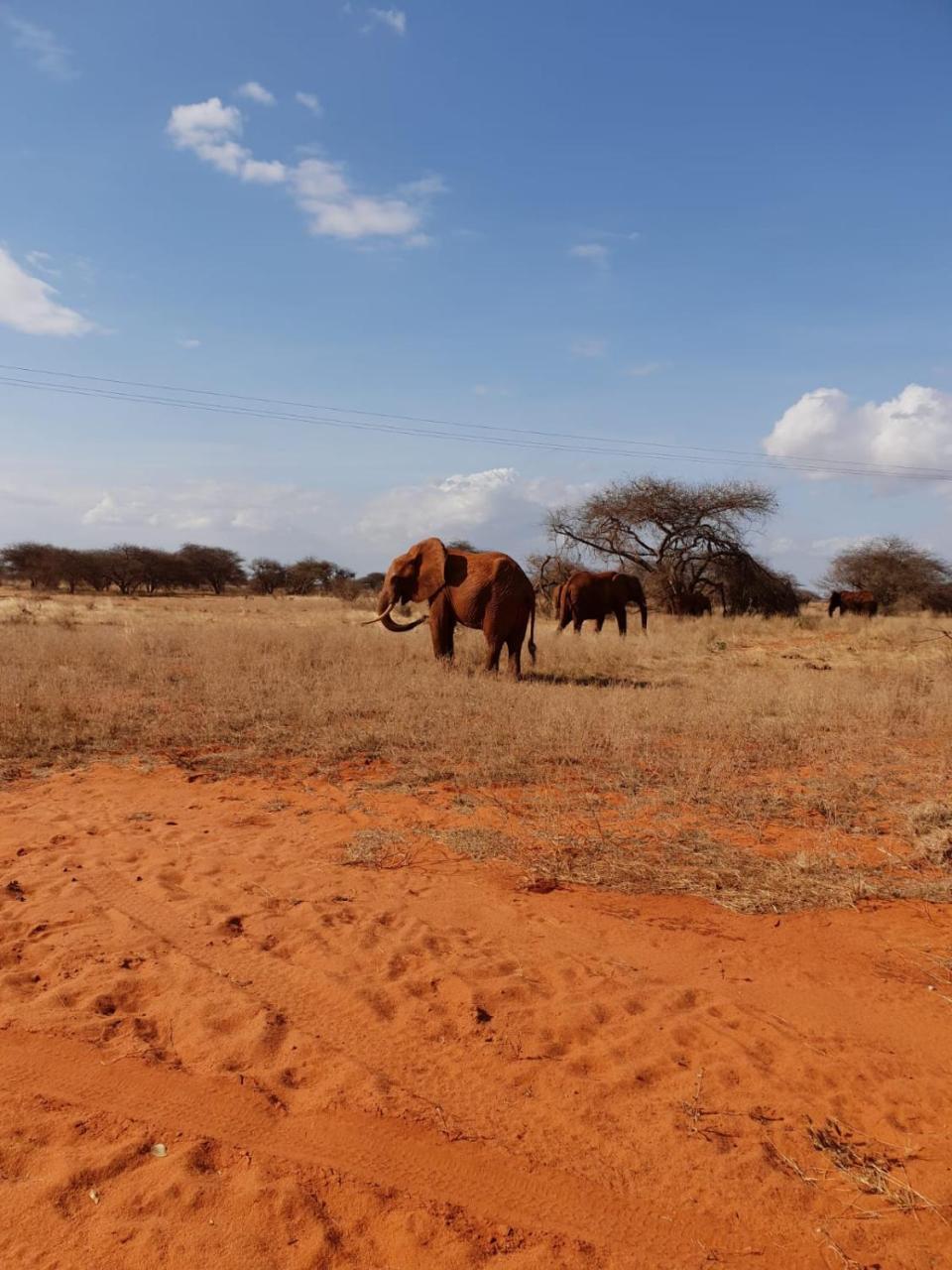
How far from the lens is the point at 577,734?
743 cm

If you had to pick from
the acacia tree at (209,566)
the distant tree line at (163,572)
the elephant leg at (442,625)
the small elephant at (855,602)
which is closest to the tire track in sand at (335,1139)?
the elephant leg at (442,625)

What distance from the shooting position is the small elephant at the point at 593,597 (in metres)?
18.5

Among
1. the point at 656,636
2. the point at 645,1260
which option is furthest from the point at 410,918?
the point at 656,636

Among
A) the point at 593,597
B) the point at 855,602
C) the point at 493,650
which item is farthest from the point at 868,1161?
the point at 855,602

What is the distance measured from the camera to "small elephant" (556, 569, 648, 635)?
1845 cm

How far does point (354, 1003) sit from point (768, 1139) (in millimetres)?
1625

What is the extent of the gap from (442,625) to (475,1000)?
8.81 meters

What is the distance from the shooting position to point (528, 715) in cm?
809

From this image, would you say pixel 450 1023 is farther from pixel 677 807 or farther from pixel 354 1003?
pixel 677 807

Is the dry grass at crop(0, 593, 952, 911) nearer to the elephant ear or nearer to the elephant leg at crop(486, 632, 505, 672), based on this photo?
the elephant leg at crop(486, 632, 505, 672)

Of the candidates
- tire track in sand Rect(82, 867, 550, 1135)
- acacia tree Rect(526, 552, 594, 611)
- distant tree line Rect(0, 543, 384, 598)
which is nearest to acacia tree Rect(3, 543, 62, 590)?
distant tree line Rect(0, 543, 384, 598)

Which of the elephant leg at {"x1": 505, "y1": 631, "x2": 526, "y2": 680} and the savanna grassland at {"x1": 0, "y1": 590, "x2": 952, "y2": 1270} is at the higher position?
the elephant leg at {"x1": 505, "y1": 631, "x2": 526, "y2": 680}

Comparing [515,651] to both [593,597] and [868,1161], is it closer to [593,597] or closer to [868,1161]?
[593,597]

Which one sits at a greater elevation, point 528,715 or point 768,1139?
point 528,715
